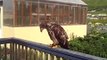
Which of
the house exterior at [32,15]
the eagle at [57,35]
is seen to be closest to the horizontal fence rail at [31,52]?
the eagle at [57,35]

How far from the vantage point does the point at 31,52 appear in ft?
12.9

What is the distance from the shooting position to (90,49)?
17156 mm

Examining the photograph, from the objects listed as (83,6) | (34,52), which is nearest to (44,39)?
(83,6)

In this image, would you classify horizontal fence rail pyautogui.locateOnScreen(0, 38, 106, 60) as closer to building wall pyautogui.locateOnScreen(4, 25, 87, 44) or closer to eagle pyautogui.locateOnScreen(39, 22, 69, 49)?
eagle pyautogui.locateOnScreen(39, 22, 69, 49)

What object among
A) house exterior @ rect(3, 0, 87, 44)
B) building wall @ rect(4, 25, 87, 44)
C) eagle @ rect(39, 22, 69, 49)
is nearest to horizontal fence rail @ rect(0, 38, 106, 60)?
eagle @ rect(39, 22, 69, 49)

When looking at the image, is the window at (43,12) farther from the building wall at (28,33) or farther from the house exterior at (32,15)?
the building wall at (28,33)

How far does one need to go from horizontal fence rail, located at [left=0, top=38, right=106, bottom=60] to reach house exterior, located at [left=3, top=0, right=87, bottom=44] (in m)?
12.5

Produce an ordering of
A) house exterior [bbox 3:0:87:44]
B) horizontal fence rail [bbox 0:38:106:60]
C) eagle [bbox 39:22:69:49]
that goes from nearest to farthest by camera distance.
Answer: horizontal fence rail [bbox 0:38:106:60] < eagle [bbox 39:22:69:49] < house exterior [bbox 3:0:87:44]

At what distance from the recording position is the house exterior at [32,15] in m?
17.6

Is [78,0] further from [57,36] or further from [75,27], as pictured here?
[57,36]

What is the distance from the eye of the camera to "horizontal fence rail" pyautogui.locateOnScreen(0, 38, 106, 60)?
10.3 ft

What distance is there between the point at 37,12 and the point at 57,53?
51.5 ft

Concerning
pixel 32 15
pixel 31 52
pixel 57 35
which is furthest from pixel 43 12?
pixel 57 35

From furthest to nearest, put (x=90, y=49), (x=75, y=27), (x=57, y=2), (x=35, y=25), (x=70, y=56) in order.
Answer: (x=75, y=27)
(x=57, y=2)
(x=35, y=25)
(x=90, y=49)
(x=70, y=56)
